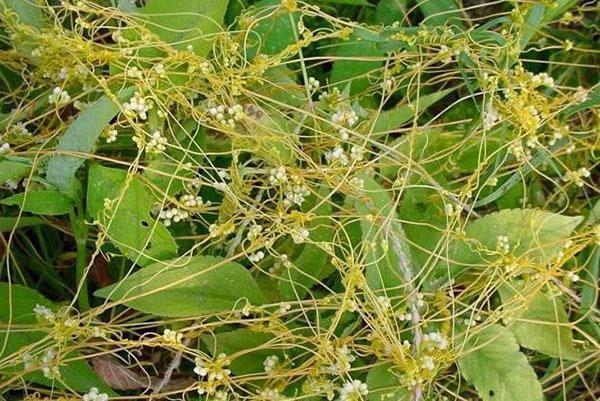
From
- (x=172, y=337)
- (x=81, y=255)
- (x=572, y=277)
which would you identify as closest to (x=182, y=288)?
(x=172, y=337)

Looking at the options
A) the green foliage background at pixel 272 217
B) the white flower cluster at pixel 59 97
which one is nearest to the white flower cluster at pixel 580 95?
the green foliage background at pixel 272 217

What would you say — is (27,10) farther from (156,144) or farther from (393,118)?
(393,118)

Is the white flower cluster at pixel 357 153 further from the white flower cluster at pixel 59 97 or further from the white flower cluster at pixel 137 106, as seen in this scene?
the white flower cluster at pixel 59 97

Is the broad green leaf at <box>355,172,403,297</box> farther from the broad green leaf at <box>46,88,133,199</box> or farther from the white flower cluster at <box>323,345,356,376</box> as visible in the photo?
the broad green leaf at <box>46,88,133,199</box>

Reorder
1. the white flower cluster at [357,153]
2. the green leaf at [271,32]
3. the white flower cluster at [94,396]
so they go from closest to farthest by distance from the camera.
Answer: the white flower cluster at [94,396], the white flower cluster at [357,153], the green leaf at [271,32]


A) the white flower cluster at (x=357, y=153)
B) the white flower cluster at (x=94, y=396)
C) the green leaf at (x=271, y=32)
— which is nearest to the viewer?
the white flower cluster at (x=94, y=396)

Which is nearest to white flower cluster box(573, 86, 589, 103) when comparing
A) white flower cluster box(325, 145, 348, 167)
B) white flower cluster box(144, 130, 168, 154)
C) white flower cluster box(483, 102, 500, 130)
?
white flower cluster box(483, 102, 500, 130)

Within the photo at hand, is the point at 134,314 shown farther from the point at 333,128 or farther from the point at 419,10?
the point at 419,10
